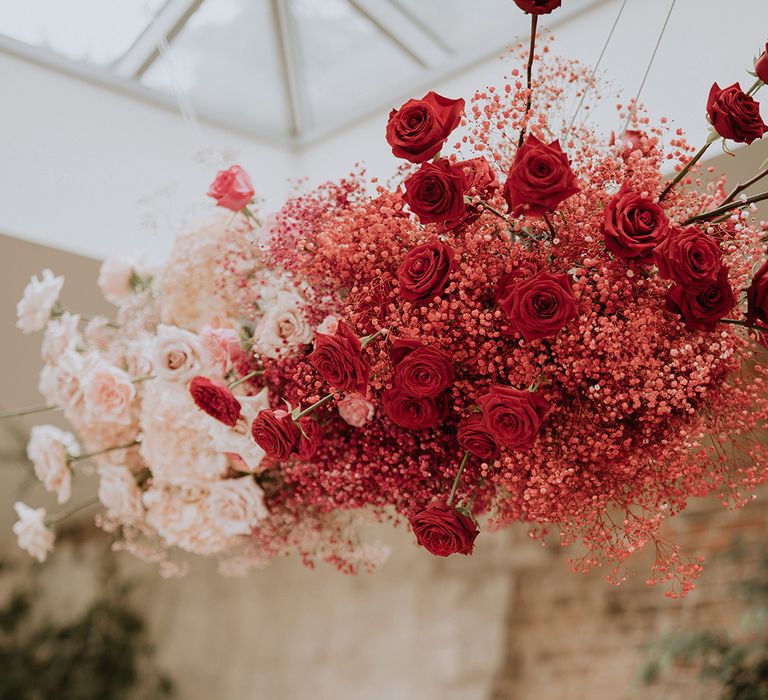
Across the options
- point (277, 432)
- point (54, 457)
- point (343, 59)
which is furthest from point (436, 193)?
point (343, 59)

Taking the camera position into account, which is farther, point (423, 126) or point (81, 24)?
point (81, 24)

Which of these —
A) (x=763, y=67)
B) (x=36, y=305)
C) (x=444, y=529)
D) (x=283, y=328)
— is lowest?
(x=444, y=529)

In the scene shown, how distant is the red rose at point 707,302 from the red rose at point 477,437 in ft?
0.96

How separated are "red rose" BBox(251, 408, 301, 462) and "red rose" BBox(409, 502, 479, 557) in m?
0.20

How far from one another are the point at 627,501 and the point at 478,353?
0.97 feet

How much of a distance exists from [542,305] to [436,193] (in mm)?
193

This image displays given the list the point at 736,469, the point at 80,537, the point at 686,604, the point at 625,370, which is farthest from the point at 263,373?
the point at 80,537

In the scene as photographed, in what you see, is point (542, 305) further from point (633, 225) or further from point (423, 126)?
point (423, 126)

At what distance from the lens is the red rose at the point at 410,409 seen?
1.21 meters

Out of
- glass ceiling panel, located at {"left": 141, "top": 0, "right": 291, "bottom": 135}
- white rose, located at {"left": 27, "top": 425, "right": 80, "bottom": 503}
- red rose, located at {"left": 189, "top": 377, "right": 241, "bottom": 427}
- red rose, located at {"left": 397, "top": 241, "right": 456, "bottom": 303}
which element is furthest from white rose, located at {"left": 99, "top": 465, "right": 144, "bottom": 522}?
glass ceiling panel, located at {"left": 141, "top": 0, "right": 291, "bottom": 135}

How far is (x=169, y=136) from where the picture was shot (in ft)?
9.16

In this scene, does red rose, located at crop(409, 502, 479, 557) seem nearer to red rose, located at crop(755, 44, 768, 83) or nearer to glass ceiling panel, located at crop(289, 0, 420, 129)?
red rose, located at crop(755, 44, 768, 83)

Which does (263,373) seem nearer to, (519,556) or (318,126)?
(318,126)

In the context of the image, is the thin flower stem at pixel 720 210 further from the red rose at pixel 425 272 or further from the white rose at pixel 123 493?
the white rose at pixel 123 493
